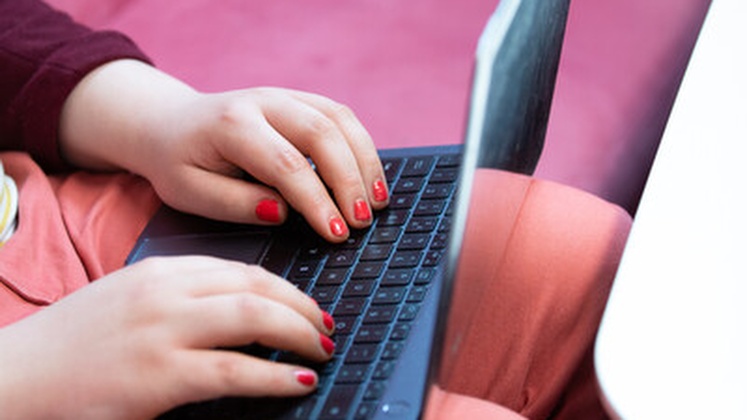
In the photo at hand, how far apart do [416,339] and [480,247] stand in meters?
0.08

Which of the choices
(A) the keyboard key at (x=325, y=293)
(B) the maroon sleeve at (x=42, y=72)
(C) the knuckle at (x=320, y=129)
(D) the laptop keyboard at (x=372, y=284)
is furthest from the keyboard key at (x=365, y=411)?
(B) the maroon sleeve at (x=42, y=72)

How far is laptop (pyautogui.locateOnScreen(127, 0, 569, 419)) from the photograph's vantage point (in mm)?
438

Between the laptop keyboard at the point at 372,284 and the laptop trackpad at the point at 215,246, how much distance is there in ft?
0.11

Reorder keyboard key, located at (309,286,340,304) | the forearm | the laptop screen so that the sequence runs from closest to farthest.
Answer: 1. the laptop screen
2. keyboard key, located at (309,286,340,304)
3. the forearm

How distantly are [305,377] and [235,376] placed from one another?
4 centimetres

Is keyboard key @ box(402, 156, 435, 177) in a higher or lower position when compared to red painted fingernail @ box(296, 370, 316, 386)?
higher

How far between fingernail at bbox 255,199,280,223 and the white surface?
0.25 metres

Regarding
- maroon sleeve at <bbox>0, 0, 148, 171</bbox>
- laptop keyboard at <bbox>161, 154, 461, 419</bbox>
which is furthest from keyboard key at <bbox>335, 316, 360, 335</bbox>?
maroon sleeve at <bbox>0, 0, 148, 171</bbox>

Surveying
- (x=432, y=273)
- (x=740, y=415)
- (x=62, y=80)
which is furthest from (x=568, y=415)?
(x=62, y=80)

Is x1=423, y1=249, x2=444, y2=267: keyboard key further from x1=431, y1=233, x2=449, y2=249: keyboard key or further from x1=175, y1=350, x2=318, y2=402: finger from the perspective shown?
x1=175, y1=350, x2=318, y2=402: finger

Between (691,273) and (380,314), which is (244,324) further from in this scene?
(691,273)

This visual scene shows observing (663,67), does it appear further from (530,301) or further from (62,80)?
(62,80)

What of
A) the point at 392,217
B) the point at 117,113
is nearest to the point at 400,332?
the point at 392,217

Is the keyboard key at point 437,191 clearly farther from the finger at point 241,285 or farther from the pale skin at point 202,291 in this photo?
the finger at point 241,285
